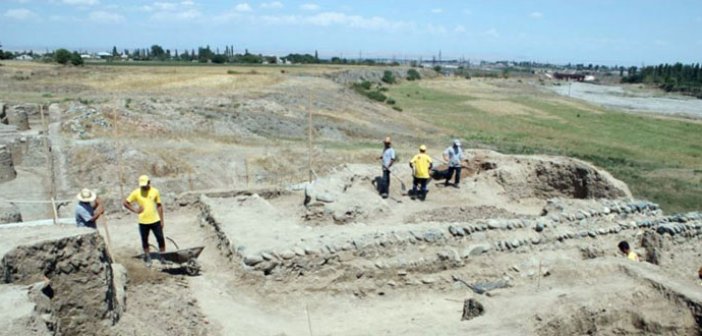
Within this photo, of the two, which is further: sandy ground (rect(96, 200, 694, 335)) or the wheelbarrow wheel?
the wheelbarrow wheel

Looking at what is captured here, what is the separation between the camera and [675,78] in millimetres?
110875

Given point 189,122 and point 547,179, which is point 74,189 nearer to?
point 189,122

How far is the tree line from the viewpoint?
9816 centimetres

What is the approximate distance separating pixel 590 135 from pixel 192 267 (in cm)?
3976

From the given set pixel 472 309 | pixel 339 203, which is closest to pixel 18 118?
pixel 339 203

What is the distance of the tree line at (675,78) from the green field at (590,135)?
41395mm

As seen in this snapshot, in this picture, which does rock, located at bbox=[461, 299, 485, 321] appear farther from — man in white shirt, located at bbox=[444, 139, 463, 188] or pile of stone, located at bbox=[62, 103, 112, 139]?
pile of stone, located at bbox=[62, 103, 112, 139]

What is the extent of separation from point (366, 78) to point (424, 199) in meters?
63.2

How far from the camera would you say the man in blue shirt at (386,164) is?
550 inches

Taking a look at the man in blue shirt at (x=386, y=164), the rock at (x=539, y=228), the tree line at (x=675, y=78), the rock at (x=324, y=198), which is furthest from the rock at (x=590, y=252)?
the tree line at (x=675, y=78)

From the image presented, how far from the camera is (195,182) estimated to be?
62.2 feet

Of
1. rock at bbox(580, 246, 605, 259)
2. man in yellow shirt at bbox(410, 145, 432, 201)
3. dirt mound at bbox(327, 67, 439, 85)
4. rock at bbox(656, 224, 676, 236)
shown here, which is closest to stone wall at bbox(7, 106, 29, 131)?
man in yellow shirt at bbox(410, 145, 432, 201)

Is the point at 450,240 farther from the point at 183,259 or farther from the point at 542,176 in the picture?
the point at 542,176

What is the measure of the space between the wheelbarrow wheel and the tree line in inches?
3854
